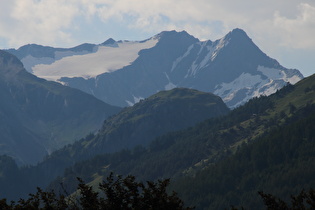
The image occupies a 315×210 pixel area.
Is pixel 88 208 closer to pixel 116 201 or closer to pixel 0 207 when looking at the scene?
pixel 116 201

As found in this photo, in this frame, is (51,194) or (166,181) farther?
(51,194)

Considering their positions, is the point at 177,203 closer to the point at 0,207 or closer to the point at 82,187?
the point at 82,187

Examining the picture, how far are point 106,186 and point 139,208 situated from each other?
4226 millimetres

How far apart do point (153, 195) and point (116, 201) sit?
3.39m

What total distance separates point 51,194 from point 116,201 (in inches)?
273

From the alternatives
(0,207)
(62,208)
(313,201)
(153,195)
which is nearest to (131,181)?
(153,195)

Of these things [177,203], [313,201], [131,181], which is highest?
[131,181]

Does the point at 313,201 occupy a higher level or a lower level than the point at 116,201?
lower

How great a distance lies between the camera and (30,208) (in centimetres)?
4850

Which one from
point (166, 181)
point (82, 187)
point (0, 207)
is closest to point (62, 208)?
point (82, 187)

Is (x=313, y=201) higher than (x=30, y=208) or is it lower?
lower

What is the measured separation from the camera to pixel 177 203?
161 ft

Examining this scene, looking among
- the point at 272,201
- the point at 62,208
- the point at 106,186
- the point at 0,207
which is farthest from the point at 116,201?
the point at 272,201

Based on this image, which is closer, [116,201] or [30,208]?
[30,208]
